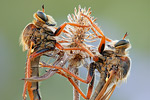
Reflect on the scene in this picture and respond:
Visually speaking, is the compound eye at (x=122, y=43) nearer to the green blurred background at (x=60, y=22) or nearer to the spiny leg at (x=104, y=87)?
the spiny leg at (x=104, y=87)

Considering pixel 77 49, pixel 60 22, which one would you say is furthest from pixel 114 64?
pixel 60 22

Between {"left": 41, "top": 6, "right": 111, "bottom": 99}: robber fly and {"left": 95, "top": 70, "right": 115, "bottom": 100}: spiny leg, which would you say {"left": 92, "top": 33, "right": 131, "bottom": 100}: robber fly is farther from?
{"left": 41, "top": 6, "right": 111, "bottom": 99}: robber fly

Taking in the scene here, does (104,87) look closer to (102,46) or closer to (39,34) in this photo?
(102,46)

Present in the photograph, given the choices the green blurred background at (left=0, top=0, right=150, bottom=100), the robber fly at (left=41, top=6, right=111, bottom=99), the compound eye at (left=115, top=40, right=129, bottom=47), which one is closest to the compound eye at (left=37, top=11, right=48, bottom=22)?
the robber fly at (left=41, top=6, right=111, bottom=99)

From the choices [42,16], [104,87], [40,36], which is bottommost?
[104,87]

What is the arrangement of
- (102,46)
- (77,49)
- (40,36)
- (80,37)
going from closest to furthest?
(40,36) < (102,46) < (77,49) < (80,37)
